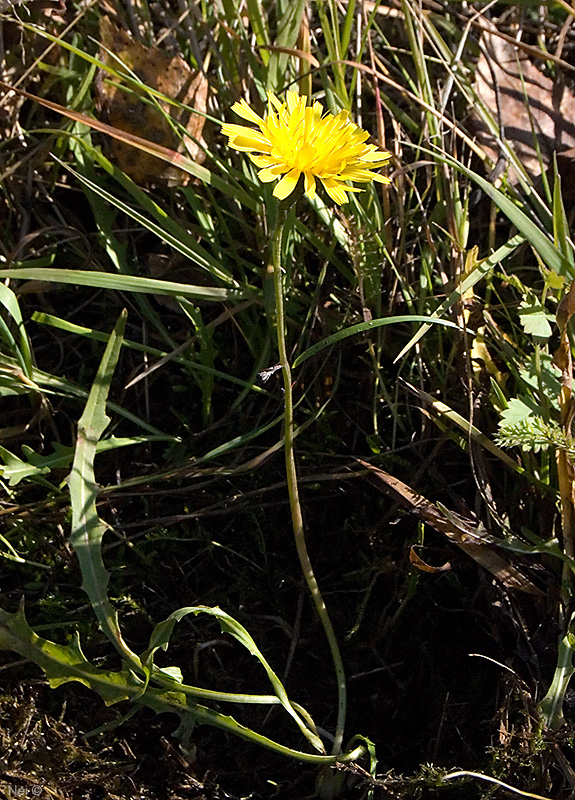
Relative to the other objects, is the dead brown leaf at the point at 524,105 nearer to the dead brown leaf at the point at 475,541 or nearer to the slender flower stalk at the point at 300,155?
the slender flower stalk at the point at 300,155

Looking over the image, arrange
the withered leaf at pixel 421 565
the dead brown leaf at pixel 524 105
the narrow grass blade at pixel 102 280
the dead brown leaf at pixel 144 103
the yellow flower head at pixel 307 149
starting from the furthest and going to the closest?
1. the dead brown leaf at pixel 524 105
2. the dead brown leaf at pixel 144 103
3. the narrow grass blade at pixel 102 280
4. the withered leaf at pixel 421 565
5. the yellow flower head at pixel 307 149

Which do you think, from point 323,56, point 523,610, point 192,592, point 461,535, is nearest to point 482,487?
point 461,535

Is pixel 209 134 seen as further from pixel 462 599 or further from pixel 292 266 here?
pixel 462 599

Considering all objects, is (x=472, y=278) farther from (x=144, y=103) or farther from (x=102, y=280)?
(x=144, y=103)

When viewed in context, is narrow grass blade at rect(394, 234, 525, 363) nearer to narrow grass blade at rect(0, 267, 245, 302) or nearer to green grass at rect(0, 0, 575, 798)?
green grass at rect(0, 0, 575, 798)

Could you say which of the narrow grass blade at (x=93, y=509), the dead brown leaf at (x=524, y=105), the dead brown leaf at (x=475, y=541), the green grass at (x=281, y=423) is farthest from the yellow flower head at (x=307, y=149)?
the dead brown leaf at (x=524, y=105)

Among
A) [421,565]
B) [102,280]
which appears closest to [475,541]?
[421,565]
